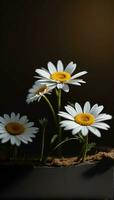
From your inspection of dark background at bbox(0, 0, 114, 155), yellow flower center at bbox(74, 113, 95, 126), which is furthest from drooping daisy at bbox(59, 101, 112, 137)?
dark background at bbox(0, 0, 114, 155)

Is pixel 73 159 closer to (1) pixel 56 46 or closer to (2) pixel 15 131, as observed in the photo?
(2) pixel 15 131

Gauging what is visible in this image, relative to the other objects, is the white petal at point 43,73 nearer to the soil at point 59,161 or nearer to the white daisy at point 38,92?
the white daisy at point 38,92

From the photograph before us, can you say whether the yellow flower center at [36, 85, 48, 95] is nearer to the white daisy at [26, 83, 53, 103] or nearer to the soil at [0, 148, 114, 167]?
the white daisy at [26, 83, 53, 103]

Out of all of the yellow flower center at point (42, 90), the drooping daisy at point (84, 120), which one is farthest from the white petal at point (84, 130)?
the yellow flower center at point (42, 90)

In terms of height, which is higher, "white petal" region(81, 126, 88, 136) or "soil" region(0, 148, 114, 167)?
"white petal" region(81, 126, 88, 136)

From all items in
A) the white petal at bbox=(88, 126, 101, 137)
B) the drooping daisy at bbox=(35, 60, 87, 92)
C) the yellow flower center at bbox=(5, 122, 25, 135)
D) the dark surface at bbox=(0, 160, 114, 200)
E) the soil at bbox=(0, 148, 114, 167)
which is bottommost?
the dark surface at bbox=(0, 160, 114, 200)

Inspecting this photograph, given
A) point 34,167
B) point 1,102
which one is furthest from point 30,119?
point 34,167

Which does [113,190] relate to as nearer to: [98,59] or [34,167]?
[34,167]
